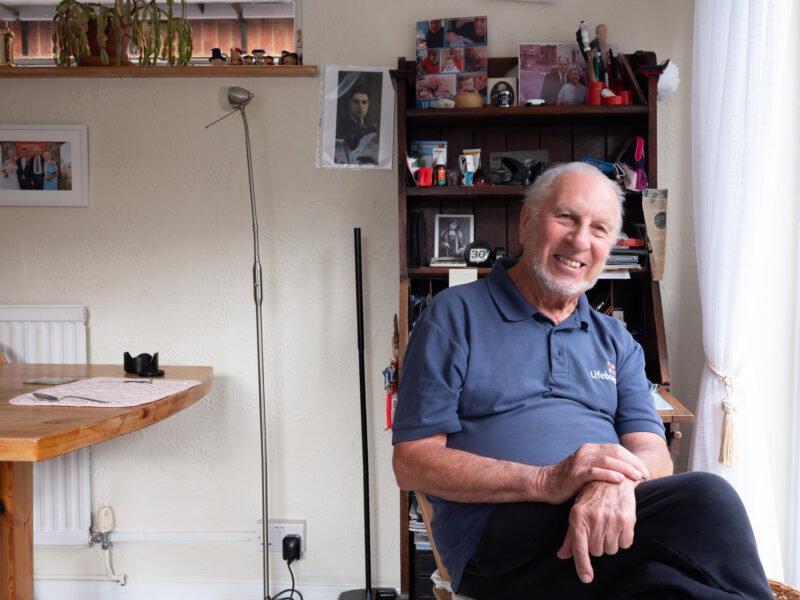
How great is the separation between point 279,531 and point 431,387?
1494mm

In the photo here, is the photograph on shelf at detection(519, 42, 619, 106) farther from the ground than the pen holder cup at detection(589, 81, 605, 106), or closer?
farther from the ground

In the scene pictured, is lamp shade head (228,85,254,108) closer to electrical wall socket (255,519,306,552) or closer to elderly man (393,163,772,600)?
elderly man (393,163,772,600)

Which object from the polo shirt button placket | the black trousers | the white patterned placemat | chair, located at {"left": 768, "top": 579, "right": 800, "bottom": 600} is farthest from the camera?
the white patterned placemat

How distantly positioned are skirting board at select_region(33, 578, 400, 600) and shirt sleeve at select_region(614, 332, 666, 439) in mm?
1465

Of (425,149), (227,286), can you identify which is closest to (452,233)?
(425,149)

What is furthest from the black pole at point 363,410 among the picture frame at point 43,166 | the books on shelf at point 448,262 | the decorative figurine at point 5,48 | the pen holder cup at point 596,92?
the decorative figurine at point 5,48

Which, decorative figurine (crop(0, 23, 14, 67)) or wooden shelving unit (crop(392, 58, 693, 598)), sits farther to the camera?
decorative figurine (crop(0, 23, 14, 67))

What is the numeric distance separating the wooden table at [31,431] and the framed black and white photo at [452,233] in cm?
93

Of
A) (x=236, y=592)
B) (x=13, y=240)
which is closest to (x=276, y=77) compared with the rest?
(x=13, y=240)

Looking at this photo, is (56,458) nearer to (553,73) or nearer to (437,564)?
(437,564)

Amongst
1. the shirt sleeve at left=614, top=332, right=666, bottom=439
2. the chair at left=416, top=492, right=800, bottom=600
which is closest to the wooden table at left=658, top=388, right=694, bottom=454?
the shirt sleeve at left=614, top=332, right=666, bottom=439

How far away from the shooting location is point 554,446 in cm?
137

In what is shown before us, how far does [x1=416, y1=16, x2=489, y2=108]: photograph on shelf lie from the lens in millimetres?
2389

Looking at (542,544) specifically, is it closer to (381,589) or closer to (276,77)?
(381,589)
